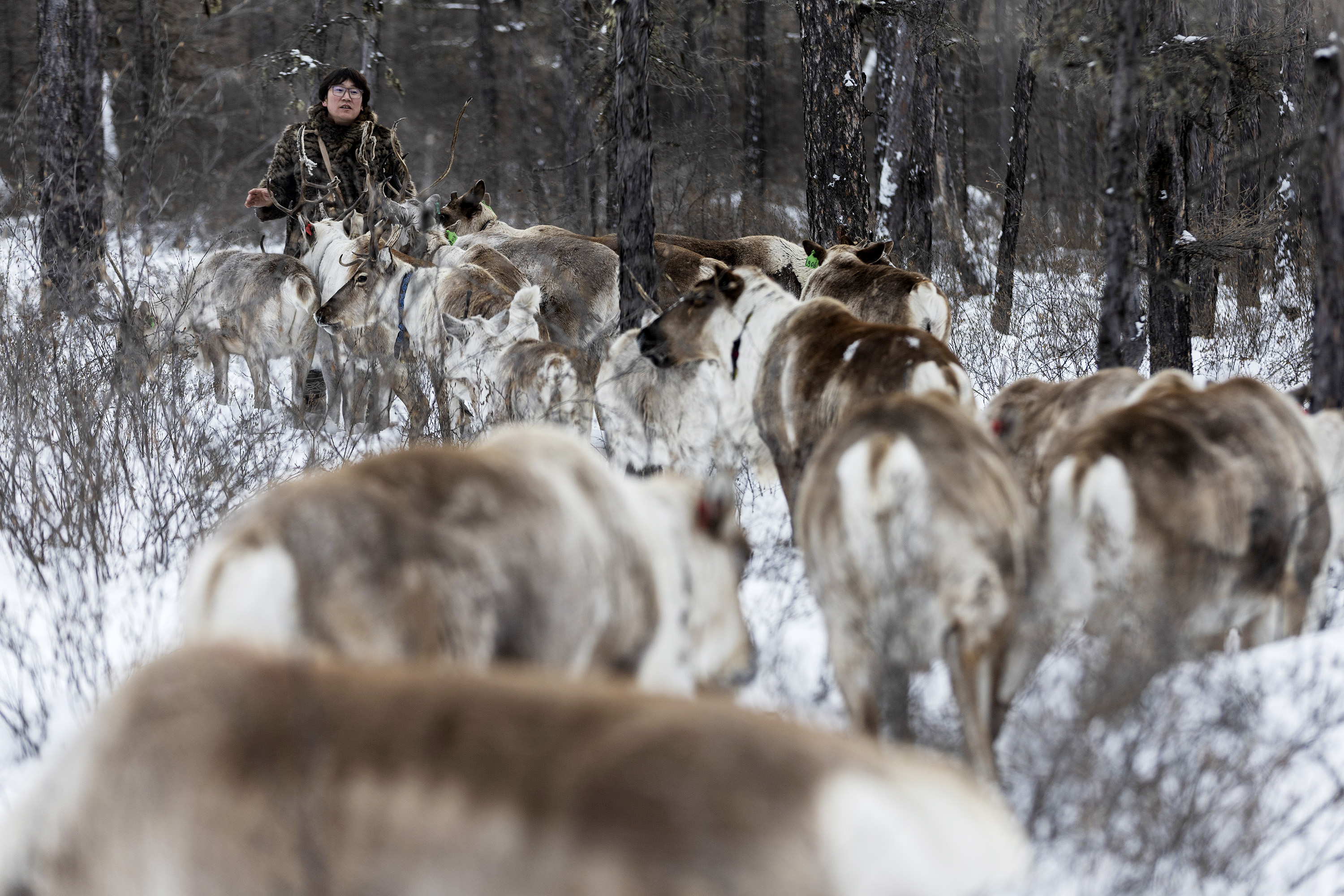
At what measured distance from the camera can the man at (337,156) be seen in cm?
958

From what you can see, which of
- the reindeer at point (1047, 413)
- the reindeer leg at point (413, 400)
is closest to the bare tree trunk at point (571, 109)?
the reindeer leg at point (413, 400)

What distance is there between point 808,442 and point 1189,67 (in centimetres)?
502

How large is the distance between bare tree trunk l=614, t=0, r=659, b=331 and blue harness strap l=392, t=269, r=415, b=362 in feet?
5.28

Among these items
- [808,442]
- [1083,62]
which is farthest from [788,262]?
[808,442]

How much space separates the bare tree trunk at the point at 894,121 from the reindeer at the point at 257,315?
6.70 metres

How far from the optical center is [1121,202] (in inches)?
238

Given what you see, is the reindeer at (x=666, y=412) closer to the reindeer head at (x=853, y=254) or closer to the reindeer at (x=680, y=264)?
the reindeer head at (x=853, y=254)

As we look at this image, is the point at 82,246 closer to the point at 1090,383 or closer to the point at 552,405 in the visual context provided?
the point at 552,405

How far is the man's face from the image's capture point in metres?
9.64

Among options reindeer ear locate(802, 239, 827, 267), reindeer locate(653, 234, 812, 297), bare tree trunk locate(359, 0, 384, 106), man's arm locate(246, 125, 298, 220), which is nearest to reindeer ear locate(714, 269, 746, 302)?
reindeer ear locate(802, 239, 827, 267)

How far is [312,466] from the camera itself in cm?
544

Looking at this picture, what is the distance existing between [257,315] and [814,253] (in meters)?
4.51

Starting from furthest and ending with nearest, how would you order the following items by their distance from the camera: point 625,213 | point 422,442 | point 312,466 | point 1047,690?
point 625,213
point 422,442
point 312,466
point 1047,690

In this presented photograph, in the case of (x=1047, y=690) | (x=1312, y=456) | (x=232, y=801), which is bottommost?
(x=1047, y=690)
